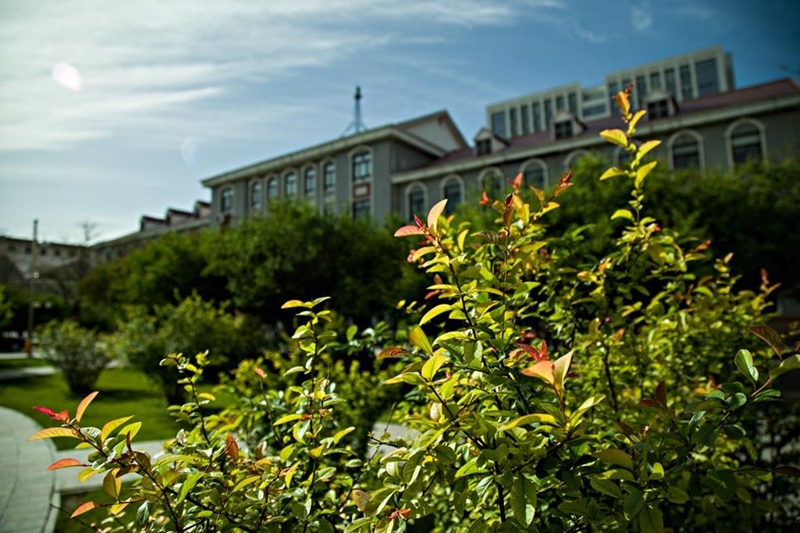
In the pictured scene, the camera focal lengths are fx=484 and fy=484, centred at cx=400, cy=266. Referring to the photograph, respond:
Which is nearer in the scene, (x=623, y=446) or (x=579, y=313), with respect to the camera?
(x=623, y=446)

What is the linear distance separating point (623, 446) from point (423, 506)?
94cm

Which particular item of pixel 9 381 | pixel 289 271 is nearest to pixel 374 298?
pixel 289 271

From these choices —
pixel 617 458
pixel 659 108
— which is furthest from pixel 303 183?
pixel 617 458

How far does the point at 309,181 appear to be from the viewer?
3322 centimetres

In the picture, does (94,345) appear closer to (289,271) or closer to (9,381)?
(9,381)

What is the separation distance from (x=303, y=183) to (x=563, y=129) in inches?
678

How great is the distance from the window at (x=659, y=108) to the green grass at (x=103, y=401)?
24.0m

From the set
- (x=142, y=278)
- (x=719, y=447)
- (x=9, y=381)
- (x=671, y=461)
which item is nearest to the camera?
(x=671, y=461)

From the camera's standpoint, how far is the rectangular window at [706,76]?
2378 inches

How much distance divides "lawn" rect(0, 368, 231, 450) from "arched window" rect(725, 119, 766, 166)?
2326 cm

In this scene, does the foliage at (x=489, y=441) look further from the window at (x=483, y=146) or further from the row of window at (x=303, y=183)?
the row of window at (x=303, y=183)

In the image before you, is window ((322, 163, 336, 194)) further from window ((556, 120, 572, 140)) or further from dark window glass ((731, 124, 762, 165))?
dark window glass ((731, 124, 762, 165))

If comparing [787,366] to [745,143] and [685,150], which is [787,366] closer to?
[685,150]

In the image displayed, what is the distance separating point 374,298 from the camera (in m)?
20.1
